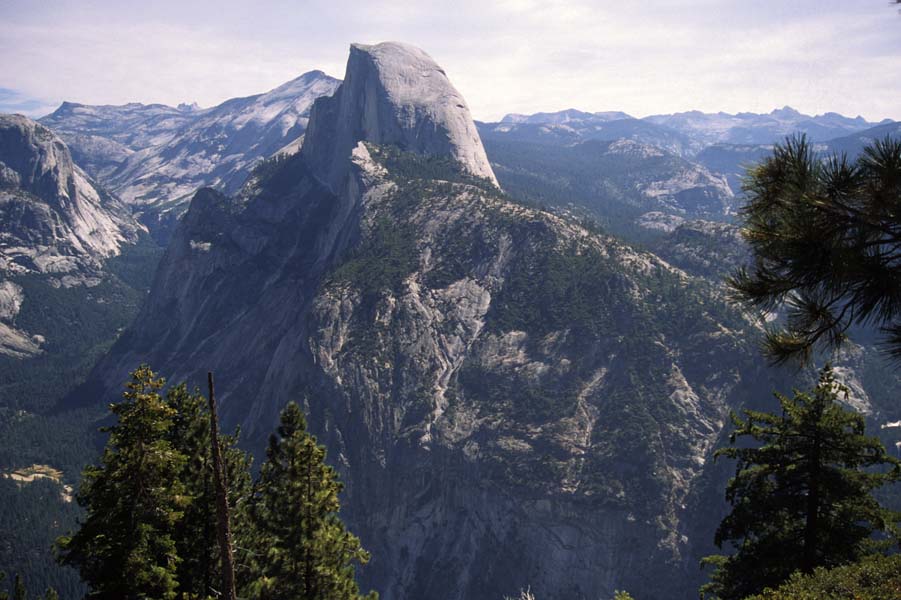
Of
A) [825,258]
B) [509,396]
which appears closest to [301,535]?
[825,258]

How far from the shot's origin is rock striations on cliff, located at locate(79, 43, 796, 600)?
101 m

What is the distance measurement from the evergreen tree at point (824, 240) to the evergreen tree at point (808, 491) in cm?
1077

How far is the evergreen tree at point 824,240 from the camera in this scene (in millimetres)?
13414

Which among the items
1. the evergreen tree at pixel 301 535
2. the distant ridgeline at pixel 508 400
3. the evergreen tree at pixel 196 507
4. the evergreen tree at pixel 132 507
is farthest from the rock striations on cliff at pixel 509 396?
the evergreen tree at pixel 132 507

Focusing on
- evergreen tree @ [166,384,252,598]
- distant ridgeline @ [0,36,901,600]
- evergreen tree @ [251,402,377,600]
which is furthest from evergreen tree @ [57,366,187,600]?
distant ridgeline @ [0,36,901,600]

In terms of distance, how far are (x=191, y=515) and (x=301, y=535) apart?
5.83m

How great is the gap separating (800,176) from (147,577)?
24741 millimetres

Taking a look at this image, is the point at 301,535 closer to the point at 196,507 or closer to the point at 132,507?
the point at 196,507

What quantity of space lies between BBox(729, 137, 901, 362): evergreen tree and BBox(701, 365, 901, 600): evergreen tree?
1077 centimetres

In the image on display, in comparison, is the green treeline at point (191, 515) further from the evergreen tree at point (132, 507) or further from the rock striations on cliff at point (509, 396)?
the rock striations on cliff at point (509, 396)

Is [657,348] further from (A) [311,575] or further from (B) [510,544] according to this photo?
(A) [311,575]

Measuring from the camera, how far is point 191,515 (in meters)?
29.0

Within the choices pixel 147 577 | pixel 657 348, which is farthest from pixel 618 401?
pixel 147 577

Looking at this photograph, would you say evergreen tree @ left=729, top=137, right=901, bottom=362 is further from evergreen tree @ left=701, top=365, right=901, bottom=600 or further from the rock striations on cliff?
the rock striations on cliff
